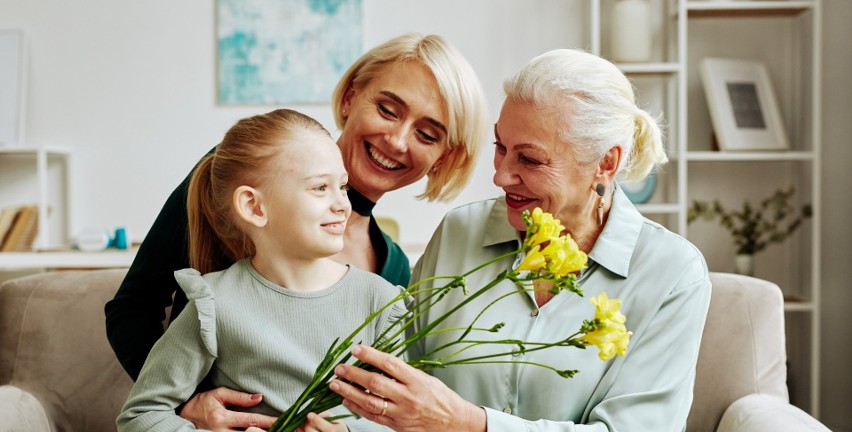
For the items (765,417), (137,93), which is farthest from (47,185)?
(765,417)

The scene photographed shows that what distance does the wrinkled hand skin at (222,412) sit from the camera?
1345 millimetres

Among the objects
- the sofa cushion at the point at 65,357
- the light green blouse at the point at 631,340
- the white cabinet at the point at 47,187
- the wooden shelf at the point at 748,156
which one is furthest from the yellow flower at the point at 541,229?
the white cabinet at the point at 47,187

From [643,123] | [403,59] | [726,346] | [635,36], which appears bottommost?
[726,346]

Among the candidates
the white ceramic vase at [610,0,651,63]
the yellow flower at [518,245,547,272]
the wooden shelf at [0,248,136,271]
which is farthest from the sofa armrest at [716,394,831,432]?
the wooden shelf at [0,248,136,271]

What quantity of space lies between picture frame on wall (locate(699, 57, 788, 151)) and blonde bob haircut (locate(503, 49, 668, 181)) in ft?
7.81

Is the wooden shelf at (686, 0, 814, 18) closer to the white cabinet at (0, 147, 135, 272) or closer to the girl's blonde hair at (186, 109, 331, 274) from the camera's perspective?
the girl's blonde hair at (186, 109, 331, 274)

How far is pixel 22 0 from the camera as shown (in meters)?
4.23

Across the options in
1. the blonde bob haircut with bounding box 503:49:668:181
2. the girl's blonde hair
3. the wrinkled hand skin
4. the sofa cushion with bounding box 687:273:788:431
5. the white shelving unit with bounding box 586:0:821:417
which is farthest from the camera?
the white shelving unit with bounding box 586:0:821:417

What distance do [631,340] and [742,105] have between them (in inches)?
105

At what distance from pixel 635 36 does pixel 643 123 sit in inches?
89.4

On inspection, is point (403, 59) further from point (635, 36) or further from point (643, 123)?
point (635, 36)

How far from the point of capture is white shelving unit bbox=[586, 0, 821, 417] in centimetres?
393

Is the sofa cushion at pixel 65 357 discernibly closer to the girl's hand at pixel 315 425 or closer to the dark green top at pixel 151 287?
the dark green top at pixel 151 287

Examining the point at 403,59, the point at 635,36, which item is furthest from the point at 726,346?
the point at 635,36
